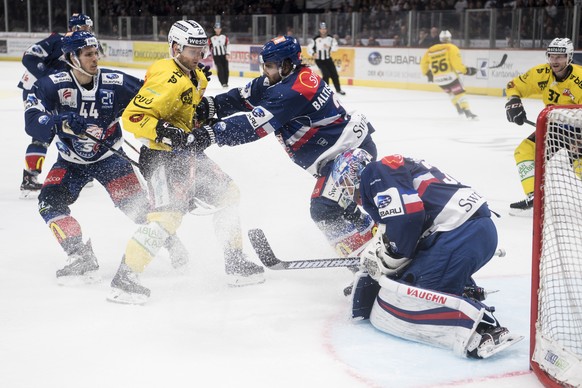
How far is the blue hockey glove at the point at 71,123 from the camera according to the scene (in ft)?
11.5

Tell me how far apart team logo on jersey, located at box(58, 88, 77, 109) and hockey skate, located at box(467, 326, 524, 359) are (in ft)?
6.95

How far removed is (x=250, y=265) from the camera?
364 centimetres

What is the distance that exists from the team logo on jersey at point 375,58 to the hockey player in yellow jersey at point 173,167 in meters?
11.5

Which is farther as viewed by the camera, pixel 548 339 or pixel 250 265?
pixel 250 265

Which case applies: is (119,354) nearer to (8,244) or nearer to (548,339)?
(548,339)

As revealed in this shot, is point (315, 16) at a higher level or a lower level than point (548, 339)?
higher

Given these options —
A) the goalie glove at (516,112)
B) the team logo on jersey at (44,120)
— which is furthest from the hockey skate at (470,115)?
the team logo on jersey at (44,120)

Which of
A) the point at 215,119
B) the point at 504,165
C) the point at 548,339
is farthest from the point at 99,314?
the point at 504,165

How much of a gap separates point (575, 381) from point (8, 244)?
3.09 meters

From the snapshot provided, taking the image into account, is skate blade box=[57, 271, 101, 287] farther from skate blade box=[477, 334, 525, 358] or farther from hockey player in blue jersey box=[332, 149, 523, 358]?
skate blade box=[477, 334, 525, 358]

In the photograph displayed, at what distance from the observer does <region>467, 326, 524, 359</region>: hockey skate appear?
2.60m

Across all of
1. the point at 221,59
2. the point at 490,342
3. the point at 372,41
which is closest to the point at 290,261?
the point at 490,342

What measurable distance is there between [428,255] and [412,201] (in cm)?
24

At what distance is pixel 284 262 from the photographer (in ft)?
10.8
